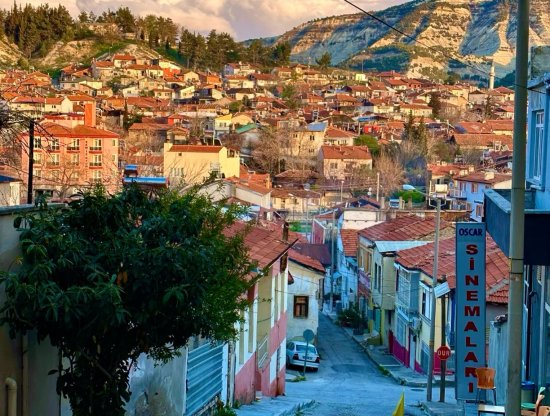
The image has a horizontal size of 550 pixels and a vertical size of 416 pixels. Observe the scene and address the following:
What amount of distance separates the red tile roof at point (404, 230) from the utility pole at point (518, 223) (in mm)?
33803

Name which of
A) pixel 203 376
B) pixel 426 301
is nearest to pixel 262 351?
pixel 203 376

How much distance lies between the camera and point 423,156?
354 ft

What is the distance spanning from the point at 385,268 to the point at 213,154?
98.8 ft

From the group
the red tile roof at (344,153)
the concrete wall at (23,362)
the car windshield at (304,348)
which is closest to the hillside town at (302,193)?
the concrete wall at (23,362)

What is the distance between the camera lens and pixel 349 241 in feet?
180

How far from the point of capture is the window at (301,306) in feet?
134

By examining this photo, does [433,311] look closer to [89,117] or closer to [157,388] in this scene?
[157,388]

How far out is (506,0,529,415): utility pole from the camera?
30.2 ft

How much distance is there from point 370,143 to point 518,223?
103424mm

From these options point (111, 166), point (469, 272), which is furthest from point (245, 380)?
point (111, 166)

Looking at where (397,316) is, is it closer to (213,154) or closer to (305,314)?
(305,314)

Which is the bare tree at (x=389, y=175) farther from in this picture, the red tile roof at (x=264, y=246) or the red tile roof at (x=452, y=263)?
the red tile roof at (x=264, y=246)

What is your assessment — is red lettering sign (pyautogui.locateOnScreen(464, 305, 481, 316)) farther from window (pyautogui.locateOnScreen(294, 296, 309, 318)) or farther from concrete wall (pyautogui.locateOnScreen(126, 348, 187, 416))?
window (pyautogui.locateOnScreen(294, 296, 309, 318))

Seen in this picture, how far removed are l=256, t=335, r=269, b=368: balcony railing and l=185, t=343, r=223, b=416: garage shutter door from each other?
241 inches
